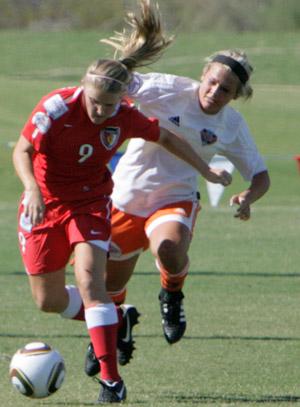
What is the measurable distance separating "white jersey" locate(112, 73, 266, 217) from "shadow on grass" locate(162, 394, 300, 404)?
1.45 metres

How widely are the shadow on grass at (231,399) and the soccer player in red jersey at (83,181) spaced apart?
0.34 metres

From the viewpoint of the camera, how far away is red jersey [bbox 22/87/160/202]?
231 inches

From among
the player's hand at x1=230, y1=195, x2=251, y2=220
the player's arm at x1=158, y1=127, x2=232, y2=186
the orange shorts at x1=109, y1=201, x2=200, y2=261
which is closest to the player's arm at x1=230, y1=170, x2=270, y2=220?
the player's hand at x1=230, y1=195, x2=251, y2=220

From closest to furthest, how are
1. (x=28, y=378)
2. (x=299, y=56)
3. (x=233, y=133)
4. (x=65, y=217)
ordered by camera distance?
(x=28, y=378) < (x=65, y=217) < (x=233, y=133) < (x=299, y=56)

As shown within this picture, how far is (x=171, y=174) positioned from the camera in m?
6.97

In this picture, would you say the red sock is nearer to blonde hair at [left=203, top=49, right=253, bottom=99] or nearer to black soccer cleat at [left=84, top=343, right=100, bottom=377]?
black soccer cleat at [left=84, top=343, right=100, bottom=377]

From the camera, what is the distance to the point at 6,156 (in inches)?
766

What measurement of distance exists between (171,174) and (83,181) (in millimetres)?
1032

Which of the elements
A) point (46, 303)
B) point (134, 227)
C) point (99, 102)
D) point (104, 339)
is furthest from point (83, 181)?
point (134, 227)

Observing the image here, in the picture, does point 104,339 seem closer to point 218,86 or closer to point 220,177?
point 220,177

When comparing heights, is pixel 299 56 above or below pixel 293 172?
below

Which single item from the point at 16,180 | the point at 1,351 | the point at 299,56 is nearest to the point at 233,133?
the point at 1,351

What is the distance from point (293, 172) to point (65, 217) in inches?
509

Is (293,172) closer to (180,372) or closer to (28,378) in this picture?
(180,372)
